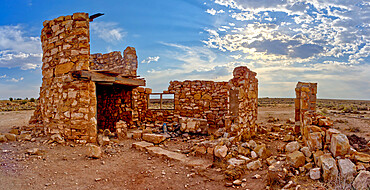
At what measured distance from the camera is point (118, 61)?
42.1 feet

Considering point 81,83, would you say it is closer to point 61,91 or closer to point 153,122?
point 61,91

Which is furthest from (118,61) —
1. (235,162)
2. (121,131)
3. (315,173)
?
(315,173)

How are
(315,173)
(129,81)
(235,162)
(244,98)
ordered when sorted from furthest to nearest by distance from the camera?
(129,81) → (244,98) → (235,162) → (315,173)

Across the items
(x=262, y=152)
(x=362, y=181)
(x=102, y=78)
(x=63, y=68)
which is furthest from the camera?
(x=102, y=78)

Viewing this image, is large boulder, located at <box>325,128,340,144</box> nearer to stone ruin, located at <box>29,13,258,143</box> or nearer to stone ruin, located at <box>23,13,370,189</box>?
stone ruin, located at <box>23,13,370,189</box>

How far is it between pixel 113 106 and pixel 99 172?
687cm

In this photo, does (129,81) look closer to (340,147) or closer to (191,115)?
(191,115)

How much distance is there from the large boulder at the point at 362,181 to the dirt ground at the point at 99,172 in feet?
1.85

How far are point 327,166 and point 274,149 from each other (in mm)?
3038

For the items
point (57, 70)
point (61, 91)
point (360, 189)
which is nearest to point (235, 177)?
point (360, 189)

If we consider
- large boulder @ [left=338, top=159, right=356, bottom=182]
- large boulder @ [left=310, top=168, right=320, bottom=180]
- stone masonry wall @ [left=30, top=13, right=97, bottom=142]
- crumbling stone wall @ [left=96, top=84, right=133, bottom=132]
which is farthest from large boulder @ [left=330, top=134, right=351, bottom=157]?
crumbling stone wall @ [left=96, top=84, right=133, bottom=132]

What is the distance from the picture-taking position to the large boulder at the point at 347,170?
408 cm

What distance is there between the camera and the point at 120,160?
639 centimetres

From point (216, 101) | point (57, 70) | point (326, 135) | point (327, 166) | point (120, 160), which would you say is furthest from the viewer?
point (216, 101)
